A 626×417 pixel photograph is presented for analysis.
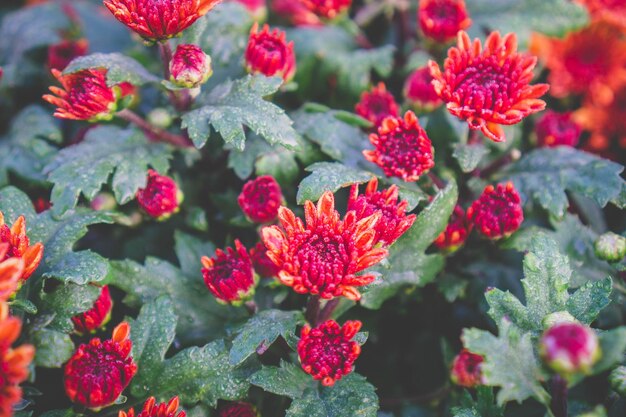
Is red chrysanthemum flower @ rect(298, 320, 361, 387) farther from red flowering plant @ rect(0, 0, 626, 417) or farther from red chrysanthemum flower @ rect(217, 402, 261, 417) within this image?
red chrysanthemum flower @ rect(217, 402, 261, 417)

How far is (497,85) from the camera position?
52.9 inches

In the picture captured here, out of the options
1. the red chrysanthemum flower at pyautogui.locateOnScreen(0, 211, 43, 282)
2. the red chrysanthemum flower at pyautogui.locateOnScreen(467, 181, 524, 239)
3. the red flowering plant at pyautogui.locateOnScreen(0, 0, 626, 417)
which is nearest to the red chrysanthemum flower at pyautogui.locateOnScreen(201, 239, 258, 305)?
the red flowering plant at pyautogui.locateOnScreen(0, 0, 626, 417)

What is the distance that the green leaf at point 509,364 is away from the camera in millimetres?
→ 1089

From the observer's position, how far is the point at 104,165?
1.52m

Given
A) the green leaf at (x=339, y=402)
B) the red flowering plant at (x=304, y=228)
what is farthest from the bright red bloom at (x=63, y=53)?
the green leaf at (x=339, y=402)

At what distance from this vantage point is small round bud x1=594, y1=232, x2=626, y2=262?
138 cm

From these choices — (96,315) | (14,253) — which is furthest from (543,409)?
(14,253)

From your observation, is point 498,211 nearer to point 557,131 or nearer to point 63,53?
point 557,131

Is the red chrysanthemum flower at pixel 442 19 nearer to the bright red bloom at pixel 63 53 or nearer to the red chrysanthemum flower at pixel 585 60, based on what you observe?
the red chrysanthemum flower at pixel 585 60

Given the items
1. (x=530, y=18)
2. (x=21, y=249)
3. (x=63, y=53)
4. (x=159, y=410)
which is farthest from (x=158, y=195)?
(x=530, y=18)

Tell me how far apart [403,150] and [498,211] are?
29 centimetres

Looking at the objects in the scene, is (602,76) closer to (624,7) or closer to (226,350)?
(624,7)

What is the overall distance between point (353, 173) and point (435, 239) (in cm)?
28

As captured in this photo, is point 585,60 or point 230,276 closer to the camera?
point 230,276
